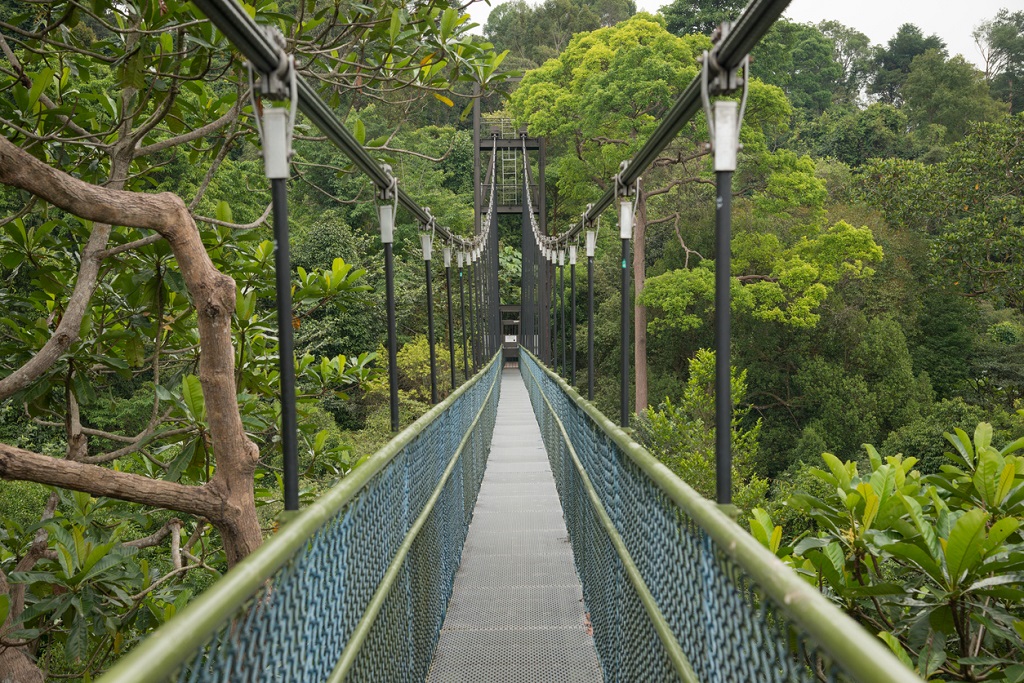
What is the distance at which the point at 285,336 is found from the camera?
1882 millimetres

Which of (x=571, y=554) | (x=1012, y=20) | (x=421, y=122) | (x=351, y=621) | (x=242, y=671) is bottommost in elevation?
(x=571, y=554)

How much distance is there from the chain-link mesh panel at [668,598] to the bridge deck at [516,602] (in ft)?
0.54

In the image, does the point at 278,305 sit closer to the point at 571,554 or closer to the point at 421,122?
the point at 571,554

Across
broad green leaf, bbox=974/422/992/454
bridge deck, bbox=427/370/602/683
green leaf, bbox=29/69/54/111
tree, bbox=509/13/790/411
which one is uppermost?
tree, bbox=509/13/790/411

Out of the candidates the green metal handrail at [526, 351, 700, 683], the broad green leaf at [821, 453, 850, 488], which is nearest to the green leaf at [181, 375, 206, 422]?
the green metal handrail at [526, 351, 700, 683]

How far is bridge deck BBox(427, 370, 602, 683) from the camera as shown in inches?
129

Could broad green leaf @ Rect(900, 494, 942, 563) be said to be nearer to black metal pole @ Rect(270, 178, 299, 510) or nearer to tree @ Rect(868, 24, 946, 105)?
black metal pole @ Rect(270, 178, 299, 510)

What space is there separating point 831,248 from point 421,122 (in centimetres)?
2582

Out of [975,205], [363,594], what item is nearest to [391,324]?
[363,594]

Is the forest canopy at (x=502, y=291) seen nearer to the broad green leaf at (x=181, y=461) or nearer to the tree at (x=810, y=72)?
the broad green leaf at (x=181, y=461)

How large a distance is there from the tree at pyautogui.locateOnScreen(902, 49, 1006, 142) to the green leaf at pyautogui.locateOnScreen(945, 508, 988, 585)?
115 ft

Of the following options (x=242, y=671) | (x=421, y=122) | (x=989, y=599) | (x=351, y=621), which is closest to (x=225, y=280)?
(x=351, y=621)

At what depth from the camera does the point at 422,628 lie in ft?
Answer: 10.2

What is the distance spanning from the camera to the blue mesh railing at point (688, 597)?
946 millimetres
